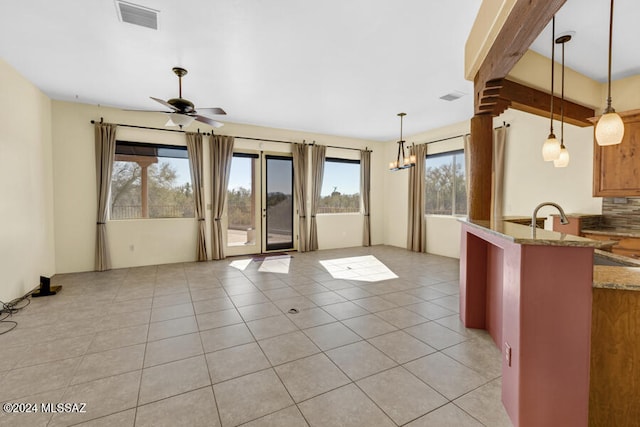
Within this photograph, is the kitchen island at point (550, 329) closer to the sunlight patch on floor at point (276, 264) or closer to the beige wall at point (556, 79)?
the beige wall at point (556, 79)

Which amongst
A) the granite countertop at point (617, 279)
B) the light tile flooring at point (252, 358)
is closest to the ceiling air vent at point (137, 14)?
the light tile flooring at point (252, 358)

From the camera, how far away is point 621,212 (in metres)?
4.06

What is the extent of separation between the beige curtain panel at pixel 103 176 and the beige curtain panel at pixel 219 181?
1.79 meters

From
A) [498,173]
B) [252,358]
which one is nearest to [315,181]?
[498,173]

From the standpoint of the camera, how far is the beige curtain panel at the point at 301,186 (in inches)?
285

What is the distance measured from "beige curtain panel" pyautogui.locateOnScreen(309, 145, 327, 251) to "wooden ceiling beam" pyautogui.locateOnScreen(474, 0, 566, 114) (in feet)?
16.0

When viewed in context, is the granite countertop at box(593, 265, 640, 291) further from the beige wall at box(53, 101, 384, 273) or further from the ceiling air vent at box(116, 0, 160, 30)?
the beige wall at box(53, 101, 384, 273)

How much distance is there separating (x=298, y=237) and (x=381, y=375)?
532 cm

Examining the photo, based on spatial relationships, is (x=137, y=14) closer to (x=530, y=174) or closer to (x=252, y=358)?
(x=252, y=358)

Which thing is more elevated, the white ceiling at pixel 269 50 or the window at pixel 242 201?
the white ceiling at pixel 269 50

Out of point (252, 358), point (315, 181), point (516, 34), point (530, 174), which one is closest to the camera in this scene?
point (516, 34)

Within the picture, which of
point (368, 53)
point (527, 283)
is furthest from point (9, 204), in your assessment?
point (527, 283)

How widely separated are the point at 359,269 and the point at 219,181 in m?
3.51

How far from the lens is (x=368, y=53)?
3.45 m
